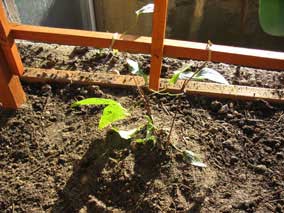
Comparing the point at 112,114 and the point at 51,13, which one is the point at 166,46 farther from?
the point at 51,13

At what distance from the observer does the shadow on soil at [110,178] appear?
0.98m

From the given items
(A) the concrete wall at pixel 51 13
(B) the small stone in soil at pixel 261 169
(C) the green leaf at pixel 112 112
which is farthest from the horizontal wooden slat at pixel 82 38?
(A) the concrete wall at pixel 51 13

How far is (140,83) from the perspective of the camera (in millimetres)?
1241

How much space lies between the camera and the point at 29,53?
4.57 feet

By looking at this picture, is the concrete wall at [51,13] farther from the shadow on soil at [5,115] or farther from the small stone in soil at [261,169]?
the small stone in soil at [261,169]

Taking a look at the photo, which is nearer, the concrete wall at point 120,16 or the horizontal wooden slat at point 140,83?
the horizontal wooden slat at point 140,83

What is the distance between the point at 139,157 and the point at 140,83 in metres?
0.28

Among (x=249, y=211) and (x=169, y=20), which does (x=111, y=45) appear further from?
(x=169, y=20)

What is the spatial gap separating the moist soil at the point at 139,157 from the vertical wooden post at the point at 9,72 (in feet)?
0.12

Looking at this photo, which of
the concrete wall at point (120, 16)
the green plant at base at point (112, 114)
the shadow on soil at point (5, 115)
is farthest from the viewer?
the concrete wall at point (120, 16)

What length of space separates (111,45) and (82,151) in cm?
32

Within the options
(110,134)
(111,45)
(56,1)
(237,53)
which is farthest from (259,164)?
(56,1)

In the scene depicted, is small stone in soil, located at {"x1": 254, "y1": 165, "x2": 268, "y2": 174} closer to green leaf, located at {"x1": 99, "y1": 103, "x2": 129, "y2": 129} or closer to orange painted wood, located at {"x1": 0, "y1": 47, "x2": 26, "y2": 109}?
green leaf, located at {"x1": 99, "y1": 103, "x2": 129, "y2": 129}

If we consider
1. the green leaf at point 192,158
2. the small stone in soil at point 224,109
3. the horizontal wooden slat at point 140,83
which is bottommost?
the small stone in soil at point 224,109
